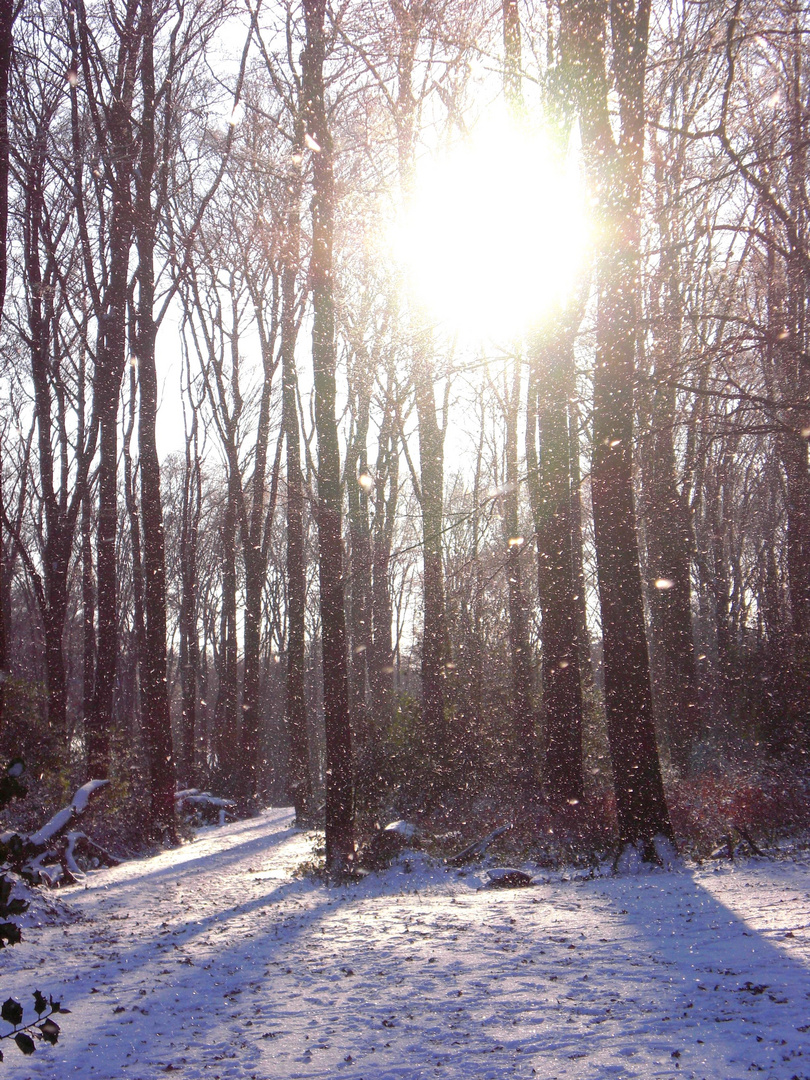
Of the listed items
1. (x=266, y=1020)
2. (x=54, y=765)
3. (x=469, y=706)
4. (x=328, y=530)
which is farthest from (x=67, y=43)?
(x=266, y=1020)

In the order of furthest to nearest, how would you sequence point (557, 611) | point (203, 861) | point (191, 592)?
point (191, 592)
point (203, 861)
point (557, 611)

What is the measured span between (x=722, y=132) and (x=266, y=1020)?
669cm

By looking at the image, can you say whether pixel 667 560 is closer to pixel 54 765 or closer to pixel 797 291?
pixel 797 291

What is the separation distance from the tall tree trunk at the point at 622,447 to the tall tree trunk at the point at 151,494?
7.99m

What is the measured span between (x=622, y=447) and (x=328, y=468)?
3.50 metres

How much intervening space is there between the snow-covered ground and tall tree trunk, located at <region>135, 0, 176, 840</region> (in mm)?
5423

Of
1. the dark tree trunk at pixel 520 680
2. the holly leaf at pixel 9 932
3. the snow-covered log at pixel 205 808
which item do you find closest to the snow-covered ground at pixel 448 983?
the holly leaf at pixel 9 932

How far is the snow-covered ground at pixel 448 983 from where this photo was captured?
3.58 m

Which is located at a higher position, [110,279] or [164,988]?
[110,279]

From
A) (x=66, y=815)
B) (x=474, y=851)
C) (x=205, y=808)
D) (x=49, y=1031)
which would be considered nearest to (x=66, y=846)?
(x=66, y=815)

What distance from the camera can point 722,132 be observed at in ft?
20.0

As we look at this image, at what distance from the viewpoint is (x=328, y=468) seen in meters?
9.58

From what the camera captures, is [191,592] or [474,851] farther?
[191,592]

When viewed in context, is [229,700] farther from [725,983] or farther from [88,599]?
[725,983]
